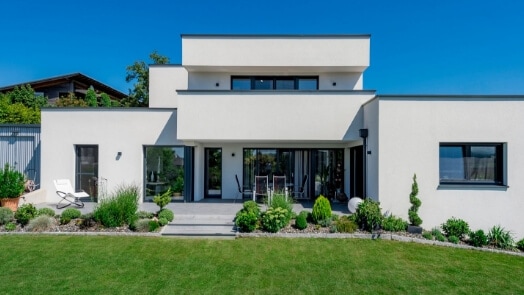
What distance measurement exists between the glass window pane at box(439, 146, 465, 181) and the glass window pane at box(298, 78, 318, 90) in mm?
6443

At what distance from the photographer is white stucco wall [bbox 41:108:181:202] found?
12344 millimetres

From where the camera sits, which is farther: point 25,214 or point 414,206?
point 414,206

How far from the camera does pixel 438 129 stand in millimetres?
9211

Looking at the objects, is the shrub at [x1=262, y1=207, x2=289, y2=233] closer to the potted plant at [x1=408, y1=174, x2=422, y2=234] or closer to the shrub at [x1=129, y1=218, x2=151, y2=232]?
the shrub at [x1=129, y1=218, x2=151, y2=232]

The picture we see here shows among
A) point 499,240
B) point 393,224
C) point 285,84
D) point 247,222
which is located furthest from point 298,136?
point 499,240

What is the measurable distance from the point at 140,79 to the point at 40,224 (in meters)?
21.0

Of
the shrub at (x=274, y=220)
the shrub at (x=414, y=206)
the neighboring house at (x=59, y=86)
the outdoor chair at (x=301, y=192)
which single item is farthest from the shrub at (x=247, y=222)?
the neighboring house at (x=59, y=86)

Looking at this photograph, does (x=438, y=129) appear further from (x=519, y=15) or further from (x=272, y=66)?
(x=519, y=15)

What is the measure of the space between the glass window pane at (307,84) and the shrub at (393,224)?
742cm

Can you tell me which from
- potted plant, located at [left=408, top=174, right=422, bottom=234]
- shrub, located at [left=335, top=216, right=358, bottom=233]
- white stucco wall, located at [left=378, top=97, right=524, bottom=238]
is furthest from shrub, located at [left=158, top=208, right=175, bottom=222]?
potted plant, located at [left=408, top=174, right=422, bottom=234]

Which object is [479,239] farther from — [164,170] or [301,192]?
[164,170]

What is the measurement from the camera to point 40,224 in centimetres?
837

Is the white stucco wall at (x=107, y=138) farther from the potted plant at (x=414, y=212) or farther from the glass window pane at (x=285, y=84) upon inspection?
the potted plant at (x=414, y=212)

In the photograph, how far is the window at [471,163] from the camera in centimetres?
938
